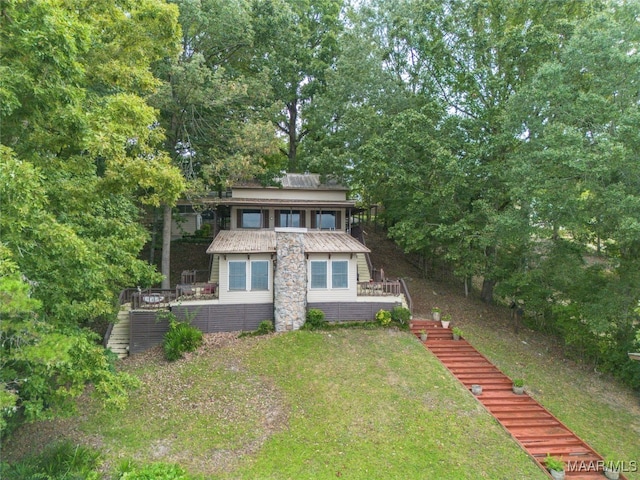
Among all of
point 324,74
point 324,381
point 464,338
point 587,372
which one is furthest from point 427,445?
point 324,74

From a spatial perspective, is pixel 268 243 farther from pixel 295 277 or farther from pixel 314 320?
pixel 314 320

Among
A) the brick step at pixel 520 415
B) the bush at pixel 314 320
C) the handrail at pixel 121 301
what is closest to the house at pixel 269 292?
the handrail at pixel 121 301

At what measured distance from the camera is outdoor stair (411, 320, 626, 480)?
9297mm

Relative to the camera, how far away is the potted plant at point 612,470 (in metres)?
8.73

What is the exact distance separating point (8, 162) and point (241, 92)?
42.0 feet

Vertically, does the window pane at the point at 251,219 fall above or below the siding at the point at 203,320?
above

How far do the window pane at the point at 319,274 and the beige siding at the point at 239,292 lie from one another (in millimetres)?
1818

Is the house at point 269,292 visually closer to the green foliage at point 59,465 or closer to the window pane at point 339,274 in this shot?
the window pane at point 339,274

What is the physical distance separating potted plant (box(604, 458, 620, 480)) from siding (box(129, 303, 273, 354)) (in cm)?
1121

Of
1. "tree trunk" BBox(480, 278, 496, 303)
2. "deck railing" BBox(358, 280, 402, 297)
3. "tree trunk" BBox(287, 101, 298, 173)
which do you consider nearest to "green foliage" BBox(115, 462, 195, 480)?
"deck railing" BBox(358, 280, 402, 297)

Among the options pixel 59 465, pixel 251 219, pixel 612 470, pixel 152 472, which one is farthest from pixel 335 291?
pixel 59 465

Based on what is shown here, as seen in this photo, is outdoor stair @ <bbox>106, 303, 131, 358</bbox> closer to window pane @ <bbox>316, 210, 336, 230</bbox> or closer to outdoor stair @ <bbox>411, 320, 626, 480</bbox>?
window pane @ <bbox>316, 210, 336, 230</bbox>

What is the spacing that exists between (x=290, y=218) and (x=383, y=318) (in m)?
7.95

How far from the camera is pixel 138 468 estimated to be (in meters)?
8.32
